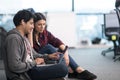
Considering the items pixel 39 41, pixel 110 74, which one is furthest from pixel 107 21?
pixel 39 41

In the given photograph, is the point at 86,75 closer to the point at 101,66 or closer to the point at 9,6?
the point at 101,66

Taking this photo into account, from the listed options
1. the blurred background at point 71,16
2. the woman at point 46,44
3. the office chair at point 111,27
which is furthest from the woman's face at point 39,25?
the blurred background at point 71,16

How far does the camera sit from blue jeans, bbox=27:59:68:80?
7.39ft

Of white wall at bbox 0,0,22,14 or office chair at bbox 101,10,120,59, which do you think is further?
white wall at bbox 0,0,22,14

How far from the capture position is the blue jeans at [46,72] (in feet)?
7.39

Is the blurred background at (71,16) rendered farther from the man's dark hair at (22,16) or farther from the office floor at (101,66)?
the man's dark hair at (22,16)

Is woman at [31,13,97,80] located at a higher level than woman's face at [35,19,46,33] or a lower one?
lower

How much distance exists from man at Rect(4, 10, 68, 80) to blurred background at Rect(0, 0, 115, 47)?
4194 millimetres

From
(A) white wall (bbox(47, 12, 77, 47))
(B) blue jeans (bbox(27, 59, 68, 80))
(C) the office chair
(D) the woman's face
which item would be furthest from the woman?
(A) white wall (bbox(47, 12, 77, 47))

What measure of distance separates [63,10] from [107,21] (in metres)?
1.47

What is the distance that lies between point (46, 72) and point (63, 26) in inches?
172

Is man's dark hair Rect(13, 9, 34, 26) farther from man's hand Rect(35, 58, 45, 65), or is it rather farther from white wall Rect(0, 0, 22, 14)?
white wall Rect(0, 0, 22, 14)

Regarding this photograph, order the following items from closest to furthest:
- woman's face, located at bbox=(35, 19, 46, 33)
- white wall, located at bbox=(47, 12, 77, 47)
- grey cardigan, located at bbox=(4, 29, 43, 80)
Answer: grey cardigan, located at bbox=(4, 29, 43, 80) → woman's face, located at bbox=(35, 19, 46, 33) → white wall, located at bbox=(47, 12, 77, 47)

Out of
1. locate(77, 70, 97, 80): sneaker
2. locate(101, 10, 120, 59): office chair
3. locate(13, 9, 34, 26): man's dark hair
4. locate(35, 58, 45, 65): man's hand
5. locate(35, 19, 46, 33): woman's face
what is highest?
locate(13, 9, 34, 26): man's dark hair
